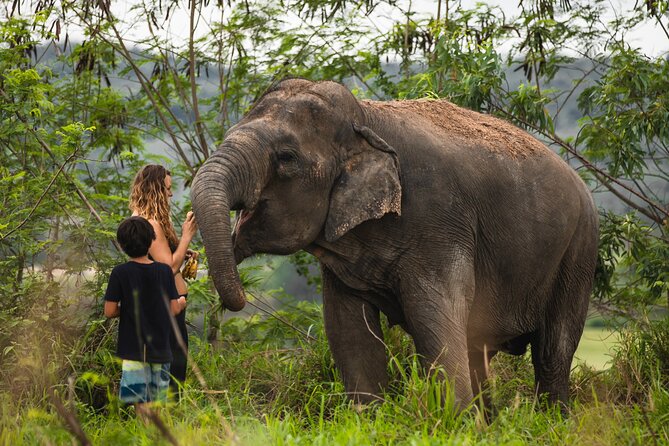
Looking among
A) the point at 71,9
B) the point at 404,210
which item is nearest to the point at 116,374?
the point at 404,210

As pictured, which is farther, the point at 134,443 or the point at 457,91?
the point at 457,91

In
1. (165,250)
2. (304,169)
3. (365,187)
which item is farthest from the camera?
(165,250)

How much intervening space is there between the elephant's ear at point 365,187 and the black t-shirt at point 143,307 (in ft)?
3.48

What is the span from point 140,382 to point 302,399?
1.77m

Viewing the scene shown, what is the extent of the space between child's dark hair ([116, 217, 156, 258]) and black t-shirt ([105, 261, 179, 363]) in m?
0.09

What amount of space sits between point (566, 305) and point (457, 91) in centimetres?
281

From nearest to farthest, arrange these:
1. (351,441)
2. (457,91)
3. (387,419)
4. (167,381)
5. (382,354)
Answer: (351,441) → (387,419) → (167,381) → (382,354) → (457,91)

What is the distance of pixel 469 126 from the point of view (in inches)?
269

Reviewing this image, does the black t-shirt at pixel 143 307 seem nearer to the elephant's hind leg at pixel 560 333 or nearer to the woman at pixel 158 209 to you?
the woman at pixel 158 209

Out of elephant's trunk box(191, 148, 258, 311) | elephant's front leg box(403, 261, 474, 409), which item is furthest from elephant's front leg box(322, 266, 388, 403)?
elephant's trunk box(191, 148, 258, 311)

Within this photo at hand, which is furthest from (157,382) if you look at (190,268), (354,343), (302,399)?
(302,399)

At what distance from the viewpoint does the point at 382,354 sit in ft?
21.9

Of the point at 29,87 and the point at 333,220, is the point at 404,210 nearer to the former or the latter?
the point at 333,220

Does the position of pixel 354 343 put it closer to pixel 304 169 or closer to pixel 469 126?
pixel 304 169
